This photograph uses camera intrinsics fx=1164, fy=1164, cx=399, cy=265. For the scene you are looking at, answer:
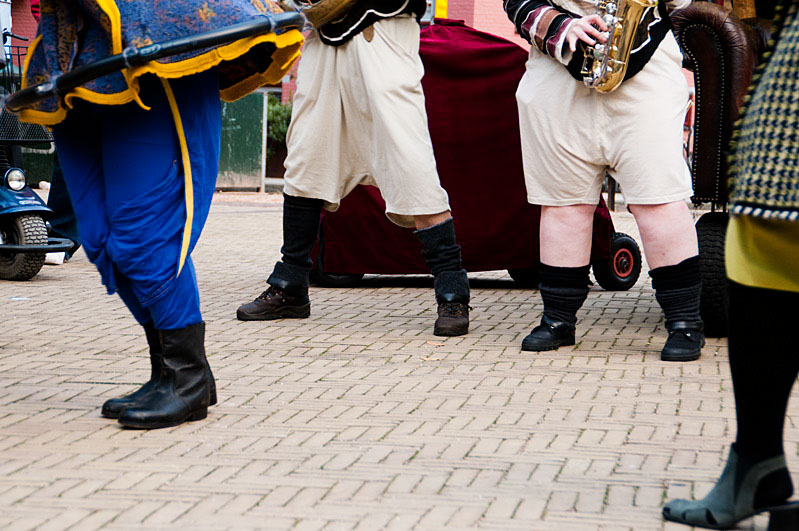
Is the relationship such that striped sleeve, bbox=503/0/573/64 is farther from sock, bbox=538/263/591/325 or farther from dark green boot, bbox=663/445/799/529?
dark green boot, bbox=663/445/799/529

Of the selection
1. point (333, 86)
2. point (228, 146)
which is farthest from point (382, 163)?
point (228, 146)

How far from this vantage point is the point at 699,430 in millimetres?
3443

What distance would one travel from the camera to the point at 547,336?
187 inches

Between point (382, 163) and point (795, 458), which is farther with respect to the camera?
point (382, 163)

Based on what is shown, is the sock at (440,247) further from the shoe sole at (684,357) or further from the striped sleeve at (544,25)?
the shoe sole at (684,357)

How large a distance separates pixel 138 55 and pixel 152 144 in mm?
386

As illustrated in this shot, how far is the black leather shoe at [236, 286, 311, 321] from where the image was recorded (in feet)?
18.0

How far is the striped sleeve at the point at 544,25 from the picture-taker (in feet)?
14.8

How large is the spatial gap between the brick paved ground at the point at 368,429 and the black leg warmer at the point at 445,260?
0.22 m

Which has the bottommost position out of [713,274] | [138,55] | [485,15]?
[713,274]

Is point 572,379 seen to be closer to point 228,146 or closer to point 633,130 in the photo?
point 633,130

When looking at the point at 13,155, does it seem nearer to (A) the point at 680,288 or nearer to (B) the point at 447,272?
(B) the point at 447,272

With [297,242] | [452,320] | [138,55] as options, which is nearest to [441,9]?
[297,242]

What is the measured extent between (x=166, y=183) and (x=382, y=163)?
6.50ft
